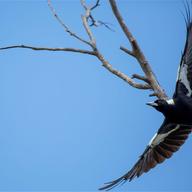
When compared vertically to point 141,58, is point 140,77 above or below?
below

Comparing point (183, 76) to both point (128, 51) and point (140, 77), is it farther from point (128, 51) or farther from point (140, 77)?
point (128, 51)

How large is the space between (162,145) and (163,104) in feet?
2.22

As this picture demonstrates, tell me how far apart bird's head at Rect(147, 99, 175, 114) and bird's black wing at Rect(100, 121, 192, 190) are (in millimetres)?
326

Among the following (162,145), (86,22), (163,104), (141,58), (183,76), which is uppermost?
(86,22)

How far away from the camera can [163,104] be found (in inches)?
251

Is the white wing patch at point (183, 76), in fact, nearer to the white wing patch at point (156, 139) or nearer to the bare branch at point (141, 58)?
the bare branch at point (141, 58)

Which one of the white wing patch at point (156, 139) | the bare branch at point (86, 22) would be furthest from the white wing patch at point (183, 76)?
the bare branch at point (86, 22)

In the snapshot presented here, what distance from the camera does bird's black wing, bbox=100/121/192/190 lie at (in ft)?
21.7

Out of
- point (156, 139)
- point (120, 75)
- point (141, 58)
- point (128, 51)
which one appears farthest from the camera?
point (156, 139)

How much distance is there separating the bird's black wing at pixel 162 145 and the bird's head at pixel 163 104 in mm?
326

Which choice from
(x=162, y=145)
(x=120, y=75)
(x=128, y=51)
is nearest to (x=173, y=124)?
(x=162, y=145)

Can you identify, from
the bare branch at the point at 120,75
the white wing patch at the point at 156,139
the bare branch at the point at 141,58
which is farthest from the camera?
the white wing patch at the point at 156,139

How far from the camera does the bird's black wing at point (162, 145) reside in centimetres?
662

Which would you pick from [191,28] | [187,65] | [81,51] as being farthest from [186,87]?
[81,51]
